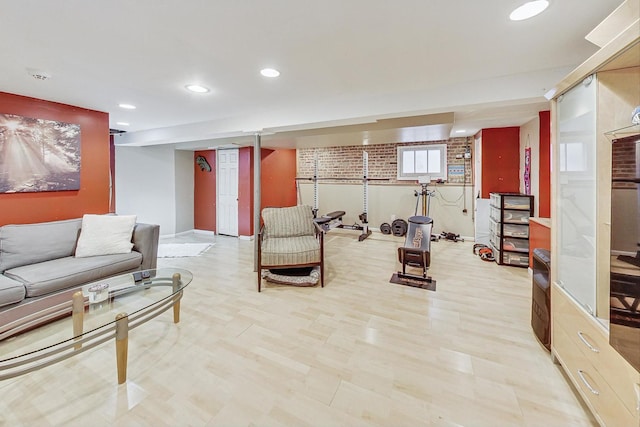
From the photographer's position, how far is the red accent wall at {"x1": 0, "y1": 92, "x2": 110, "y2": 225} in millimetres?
2774

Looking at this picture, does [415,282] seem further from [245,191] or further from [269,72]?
[245,191]

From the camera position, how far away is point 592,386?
134 centimetres

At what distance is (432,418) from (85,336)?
2126 mm

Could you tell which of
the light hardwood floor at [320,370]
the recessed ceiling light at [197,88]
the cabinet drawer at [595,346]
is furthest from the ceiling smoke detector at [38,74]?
the cabinet drawer at [595,346]

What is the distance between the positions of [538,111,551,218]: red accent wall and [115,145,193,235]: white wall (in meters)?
6.41

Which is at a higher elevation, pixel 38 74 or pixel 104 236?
pixel 38 74

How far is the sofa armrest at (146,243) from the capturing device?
10.1 feet

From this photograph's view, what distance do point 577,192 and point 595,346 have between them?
2.61 feet

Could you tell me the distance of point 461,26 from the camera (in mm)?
1601

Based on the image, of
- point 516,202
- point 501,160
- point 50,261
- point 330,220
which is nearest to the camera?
point 50,261

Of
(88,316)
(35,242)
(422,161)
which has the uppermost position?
(422,161)

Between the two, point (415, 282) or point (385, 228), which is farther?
point (385, 228)

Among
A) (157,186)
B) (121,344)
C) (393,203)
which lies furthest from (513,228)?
(157,186)

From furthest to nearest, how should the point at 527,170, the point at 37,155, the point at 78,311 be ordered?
the point at 527,170
the point at 37,155
the point at 78,311
